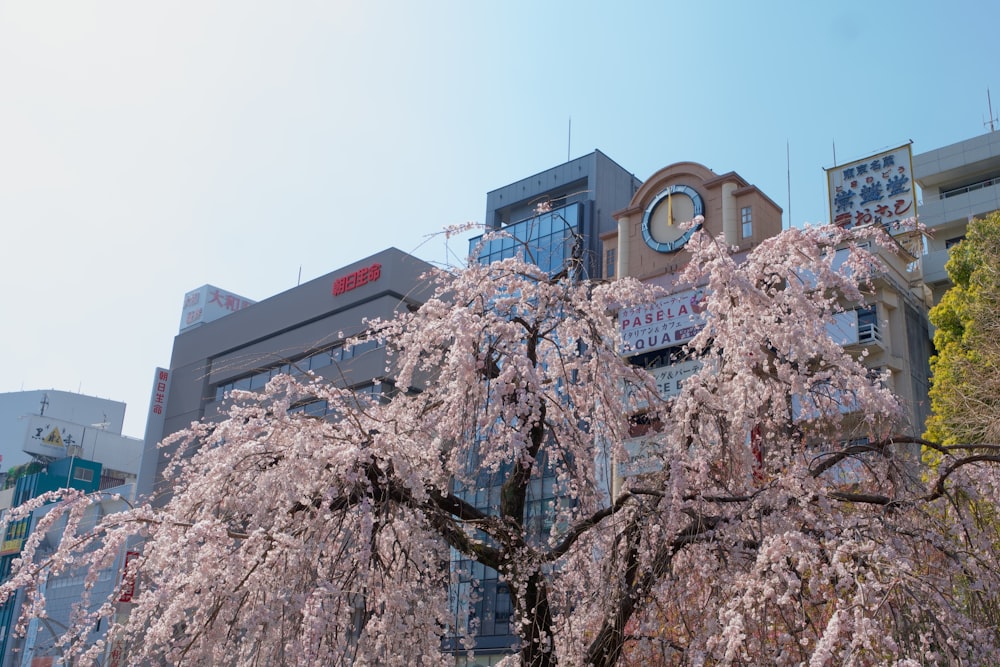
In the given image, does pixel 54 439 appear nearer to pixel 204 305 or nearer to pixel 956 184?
pixel 204 305

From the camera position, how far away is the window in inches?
1099

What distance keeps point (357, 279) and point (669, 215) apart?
1478cm

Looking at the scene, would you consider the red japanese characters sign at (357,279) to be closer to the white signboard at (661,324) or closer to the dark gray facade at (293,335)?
the dark gray facade at (293,335)

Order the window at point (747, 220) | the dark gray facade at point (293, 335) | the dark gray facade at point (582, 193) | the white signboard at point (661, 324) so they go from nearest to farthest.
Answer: the white signboard at point (661, 324) → the window at point (747, 220) → the dark gray facade at point (293, 335) → the dark gray facade at point (582, 193)

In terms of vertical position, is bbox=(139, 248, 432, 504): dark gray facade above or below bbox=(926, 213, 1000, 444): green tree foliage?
above

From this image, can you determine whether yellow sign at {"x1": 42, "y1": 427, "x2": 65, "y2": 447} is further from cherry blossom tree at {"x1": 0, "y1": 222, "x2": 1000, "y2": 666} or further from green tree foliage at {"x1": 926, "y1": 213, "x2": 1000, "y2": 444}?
cherry blossom tree at {"x1": 0, "y1": 222, "x2": 1000, "y2": 666}

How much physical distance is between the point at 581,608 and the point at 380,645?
5.95 feet

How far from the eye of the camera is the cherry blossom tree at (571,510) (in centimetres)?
600

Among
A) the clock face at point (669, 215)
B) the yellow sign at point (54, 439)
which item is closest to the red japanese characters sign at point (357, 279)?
the clock face at point (669, 215)

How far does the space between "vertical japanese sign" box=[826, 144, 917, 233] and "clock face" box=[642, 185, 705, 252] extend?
4368 mm

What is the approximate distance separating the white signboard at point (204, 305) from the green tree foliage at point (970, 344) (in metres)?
48.1

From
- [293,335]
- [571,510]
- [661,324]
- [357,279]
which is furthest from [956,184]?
[293,335]

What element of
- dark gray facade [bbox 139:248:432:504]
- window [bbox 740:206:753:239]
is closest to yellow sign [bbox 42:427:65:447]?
dark gray facade [bbox 139:248:432:504]

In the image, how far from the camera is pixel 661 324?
25.6 meters
